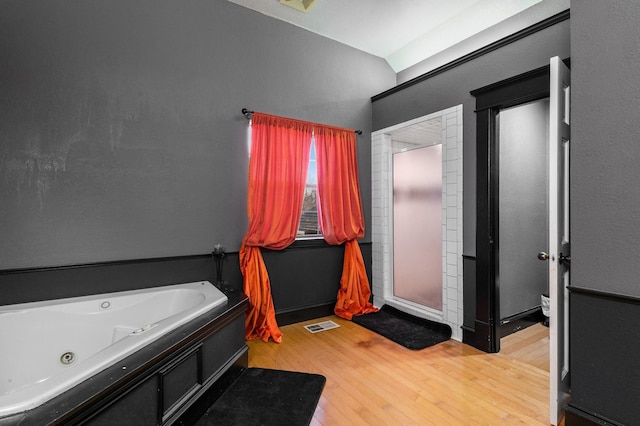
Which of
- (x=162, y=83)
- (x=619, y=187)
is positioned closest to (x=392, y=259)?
(x=619, y=187)

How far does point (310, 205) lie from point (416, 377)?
1981mm

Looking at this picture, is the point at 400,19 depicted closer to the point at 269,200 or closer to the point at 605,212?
the point at 269,200

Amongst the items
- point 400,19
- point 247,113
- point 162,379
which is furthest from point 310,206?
point 162,379

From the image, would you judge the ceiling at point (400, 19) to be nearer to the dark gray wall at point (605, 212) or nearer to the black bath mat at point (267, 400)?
the dark gray wall at point (605, 212)

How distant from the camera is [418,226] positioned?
351cm

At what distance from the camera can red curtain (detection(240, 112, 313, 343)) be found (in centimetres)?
298

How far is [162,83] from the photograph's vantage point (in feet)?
8.89

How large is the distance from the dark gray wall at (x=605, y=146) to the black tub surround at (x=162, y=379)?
211 centimetres

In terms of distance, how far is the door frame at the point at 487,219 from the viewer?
268 centimetres

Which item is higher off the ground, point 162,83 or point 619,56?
point 162,83

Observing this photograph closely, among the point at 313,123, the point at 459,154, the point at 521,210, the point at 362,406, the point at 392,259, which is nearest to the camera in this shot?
the point at 362,406

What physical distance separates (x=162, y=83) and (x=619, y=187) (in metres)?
3.21

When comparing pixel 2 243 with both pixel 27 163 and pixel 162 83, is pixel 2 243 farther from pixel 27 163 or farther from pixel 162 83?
pixel 162 83

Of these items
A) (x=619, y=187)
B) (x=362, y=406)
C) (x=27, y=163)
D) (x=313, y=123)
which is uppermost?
(x=313, y=123)
